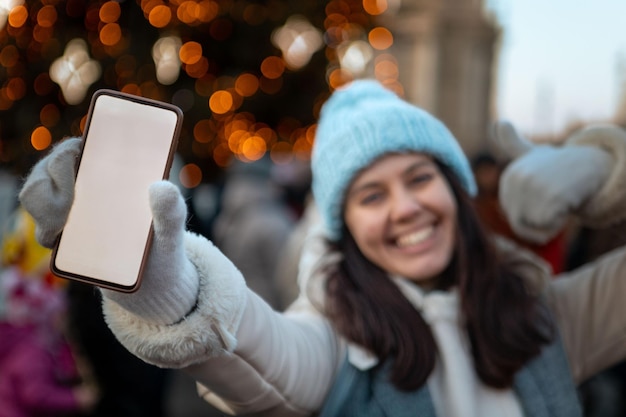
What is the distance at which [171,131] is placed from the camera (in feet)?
4.30

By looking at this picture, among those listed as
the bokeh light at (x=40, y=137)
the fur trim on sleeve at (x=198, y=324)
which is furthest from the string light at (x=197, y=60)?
the fur trim on sleeve at (x=198, y=324)

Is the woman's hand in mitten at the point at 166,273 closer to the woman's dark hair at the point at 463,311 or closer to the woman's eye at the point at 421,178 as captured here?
the woman's dark hair at the point at 463,311

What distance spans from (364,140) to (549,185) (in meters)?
0.53

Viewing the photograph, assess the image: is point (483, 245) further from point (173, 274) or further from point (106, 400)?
point (106, 400)

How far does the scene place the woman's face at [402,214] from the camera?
6.43 ft

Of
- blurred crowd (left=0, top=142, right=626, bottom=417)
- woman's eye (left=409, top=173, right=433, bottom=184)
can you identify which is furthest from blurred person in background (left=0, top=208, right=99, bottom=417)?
woman's eye (left=409, top=173, right=433, bottom=184)

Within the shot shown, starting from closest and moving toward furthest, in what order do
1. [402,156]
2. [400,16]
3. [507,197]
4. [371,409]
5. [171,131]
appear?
1. [171,131]
2. [371,409]
3. [402,156]
4. [507,197]
5. [400,16]

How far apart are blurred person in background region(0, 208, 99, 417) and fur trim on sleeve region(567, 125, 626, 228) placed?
197 centimetres

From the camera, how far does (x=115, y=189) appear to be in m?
1.29

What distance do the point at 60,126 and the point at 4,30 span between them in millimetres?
736

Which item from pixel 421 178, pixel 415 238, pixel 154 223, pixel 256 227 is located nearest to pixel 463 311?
pixel 415 238

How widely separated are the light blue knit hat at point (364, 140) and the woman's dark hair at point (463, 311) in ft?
0.20

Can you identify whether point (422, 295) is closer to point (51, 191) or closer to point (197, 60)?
point (51, 191)

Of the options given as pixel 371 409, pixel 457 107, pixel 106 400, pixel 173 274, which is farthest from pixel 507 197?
pixel 457 107
